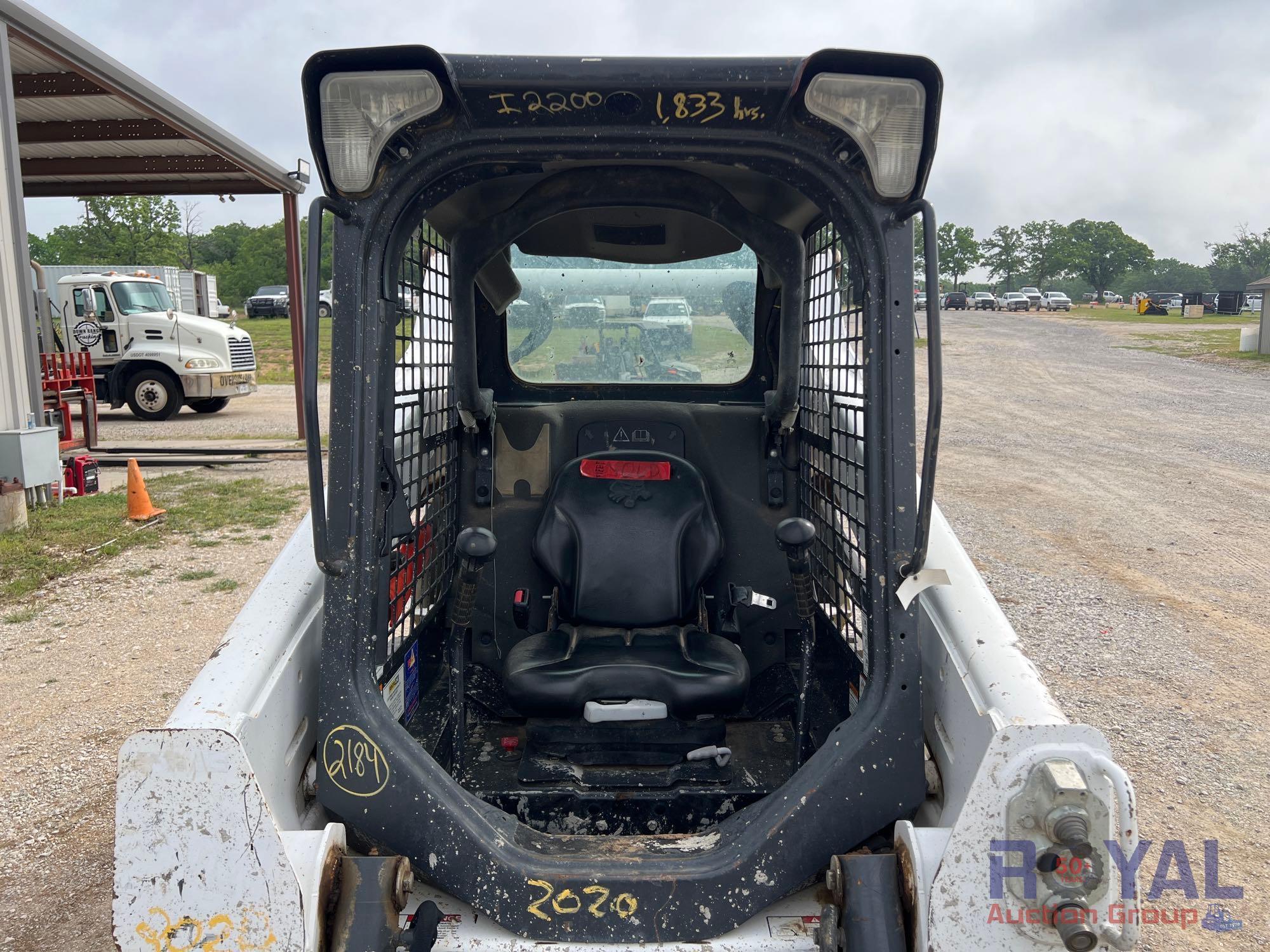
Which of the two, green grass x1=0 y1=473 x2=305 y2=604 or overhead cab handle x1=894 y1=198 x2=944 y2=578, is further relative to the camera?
green grass x1=0 y1=473 x2=305 y2=604

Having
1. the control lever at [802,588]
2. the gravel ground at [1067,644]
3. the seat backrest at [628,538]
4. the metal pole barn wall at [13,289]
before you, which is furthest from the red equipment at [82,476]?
the control lever at [802,588]

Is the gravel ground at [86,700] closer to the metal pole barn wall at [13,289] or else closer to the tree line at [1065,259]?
the metal pole barn wall at [13,289]

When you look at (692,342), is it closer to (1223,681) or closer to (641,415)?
(641,415)

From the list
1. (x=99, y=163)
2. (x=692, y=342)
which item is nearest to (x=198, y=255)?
(x=99, y=163)

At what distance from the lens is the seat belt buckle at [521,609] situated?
337 centimetres

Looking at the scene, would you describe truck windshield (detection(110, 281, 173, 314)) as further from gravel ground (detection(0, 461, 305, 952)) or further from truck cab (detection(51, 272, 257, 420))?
gravel ground (detection(0, 461, 305, 952))

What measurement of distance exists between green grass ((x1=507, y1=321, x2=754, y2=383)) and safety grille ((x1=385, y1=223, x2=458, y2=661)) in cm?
53

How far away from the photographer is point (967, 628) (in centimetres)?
221

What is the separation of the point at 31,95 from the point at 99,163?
318 centimetres

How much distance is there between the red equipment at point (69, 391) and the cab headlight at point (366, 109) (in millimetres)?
10688

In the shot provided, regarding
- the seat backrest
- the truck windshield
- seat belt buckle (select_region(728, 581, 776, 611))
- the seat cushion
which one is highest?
the truck windshield

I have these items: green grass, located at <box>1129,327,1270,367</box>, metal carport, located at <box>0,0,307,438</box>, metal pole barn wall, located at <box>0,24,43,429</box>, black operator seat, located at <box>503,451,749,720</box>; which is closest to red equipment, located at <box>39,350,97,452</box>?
metal carport, located at <box>0,0,307,438</box>

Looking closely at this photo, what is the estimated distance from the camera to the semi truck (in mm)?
15617

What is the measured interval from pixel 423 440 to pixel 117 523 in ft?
21.4
